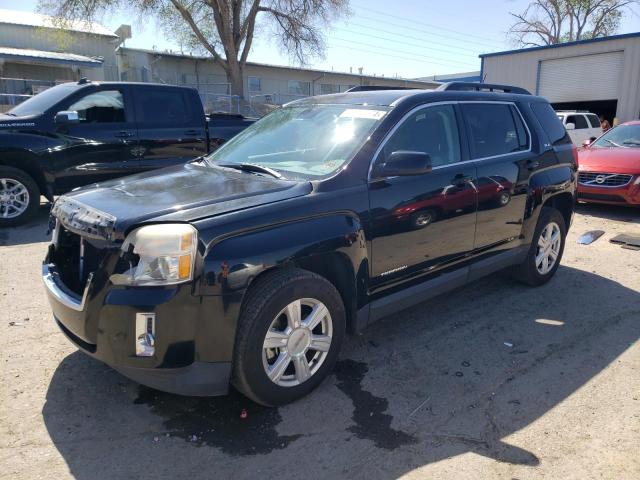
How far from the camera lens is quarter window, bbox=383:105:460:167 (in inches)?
142

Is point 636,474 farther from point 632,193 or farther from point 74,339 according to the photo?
point 632,193

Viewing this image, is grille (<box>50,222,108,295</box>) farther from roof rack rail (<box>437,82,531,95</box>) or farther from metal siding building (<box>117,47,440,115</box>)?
metal siding building (<box>117,47,440,115</box>)

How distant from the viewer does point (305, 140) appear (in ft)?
12.3

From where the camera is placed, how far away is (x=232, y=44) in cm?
A: 2750

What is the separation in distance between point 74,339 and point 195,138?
5800mm

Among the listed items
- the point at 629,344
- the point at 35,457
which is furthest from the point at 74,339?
the point at 629,344

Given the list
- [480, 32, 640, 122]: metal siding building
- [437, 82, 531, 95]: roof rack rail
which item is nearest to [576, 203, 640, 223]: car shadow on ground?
[437, 82, 531, 95]: roof rack rail

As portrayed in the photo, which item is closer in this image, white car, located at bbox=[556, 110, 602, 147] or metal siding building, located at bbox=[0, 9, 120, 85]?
white car, located at bbox=[556, 110, 602, 147]

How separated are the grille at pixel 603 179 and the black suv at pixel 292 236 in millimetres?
4584

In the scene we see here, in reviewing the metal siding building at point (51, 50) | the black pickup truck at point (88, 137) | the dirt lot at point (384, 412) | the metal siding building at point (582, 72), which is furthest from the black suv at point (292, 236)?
the metal siding building at point (51, 50)

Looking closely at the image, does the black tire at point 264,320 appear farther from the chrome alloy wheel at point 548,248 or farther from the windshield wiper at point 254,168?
the chrome alloy wheel at point 548,248

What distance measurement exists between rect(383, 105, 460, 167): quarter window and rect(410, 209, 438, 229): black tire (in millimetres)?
410

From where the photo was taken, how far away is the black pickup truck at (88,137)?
692cm

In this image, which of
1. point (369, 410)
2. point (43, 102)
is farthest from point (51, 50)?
point (369, 410)
